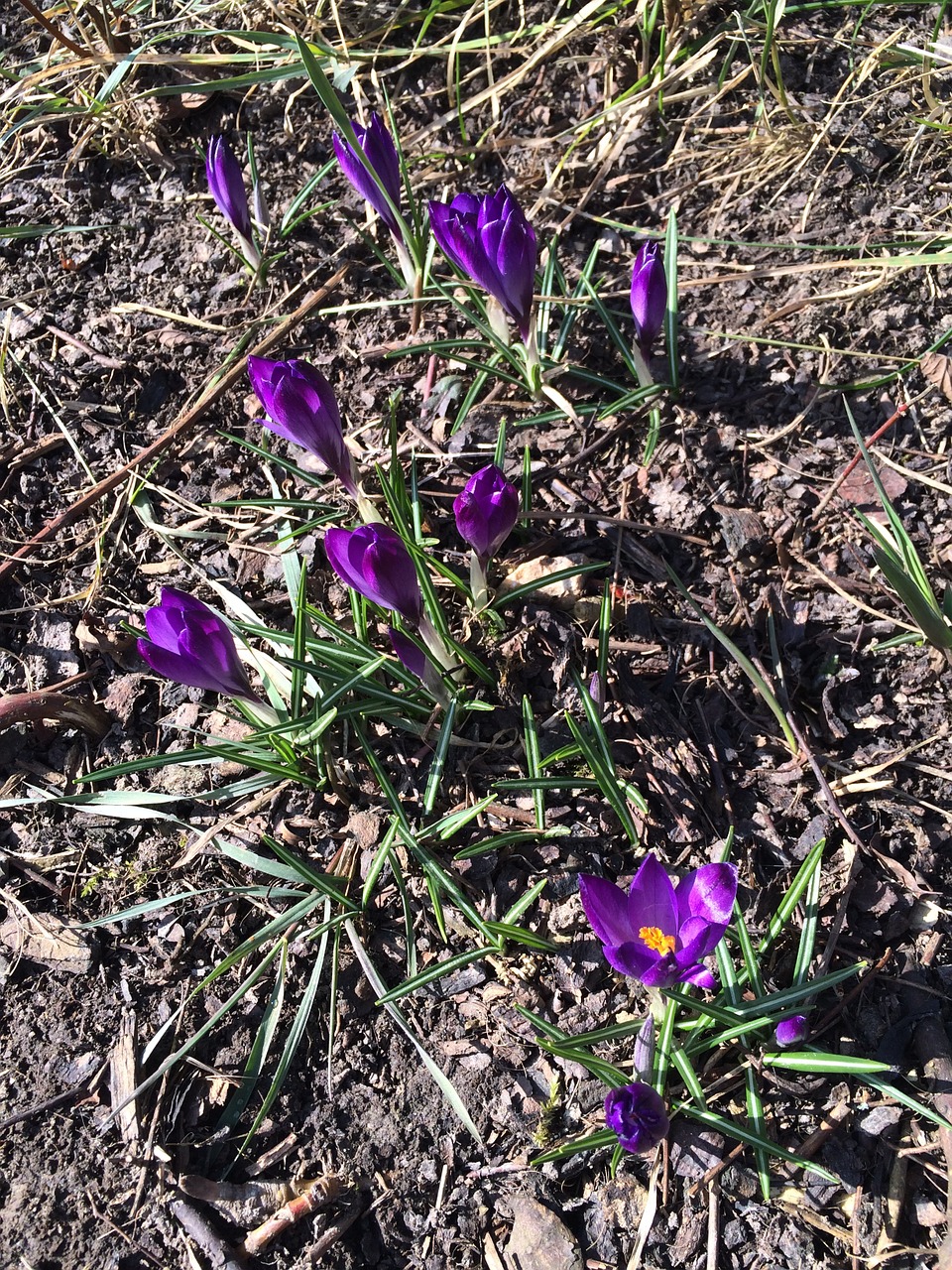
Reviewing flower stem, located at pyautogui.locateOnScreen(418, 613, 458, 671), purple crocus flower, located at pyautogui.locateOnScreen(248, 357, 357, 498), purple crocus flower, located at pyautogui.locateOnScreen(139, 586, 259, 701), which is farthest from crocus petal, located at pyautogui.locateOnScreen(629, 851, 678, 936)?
purple crocus flower, located at pyautogui.locateOnScreen(248, 357, 357, 498)

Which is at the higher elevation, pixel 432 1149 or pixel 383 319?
pixel 383 319

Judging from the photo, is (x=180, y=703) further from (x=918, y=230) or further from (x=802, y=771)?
(x=918, y=230)

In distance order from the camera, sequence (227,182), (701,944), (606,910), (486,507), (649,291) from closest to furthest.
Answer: (701,944), (606,910), (486,507), (649,291), (227,182)

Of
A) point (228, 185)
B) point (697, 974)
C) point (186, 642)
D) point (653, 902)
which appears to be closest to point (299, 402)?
point (186, 642)

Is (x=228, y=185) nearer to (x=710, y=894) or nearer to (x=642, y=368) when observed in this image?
(x=642, y=368)

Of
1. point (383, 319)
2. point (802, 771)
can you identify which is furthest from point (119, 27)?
point (802, 771)

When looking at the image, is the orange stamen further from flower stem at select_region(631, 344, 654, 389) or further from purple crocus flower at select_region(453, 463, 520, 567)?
flower stem at select_region(631, 344, 654, 389)

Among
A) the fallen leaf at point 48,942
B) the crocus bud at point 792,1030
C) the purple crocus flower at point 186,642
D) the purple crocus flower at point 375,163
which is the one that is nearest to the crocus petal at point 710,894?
the crocus bud at point 792,1030
